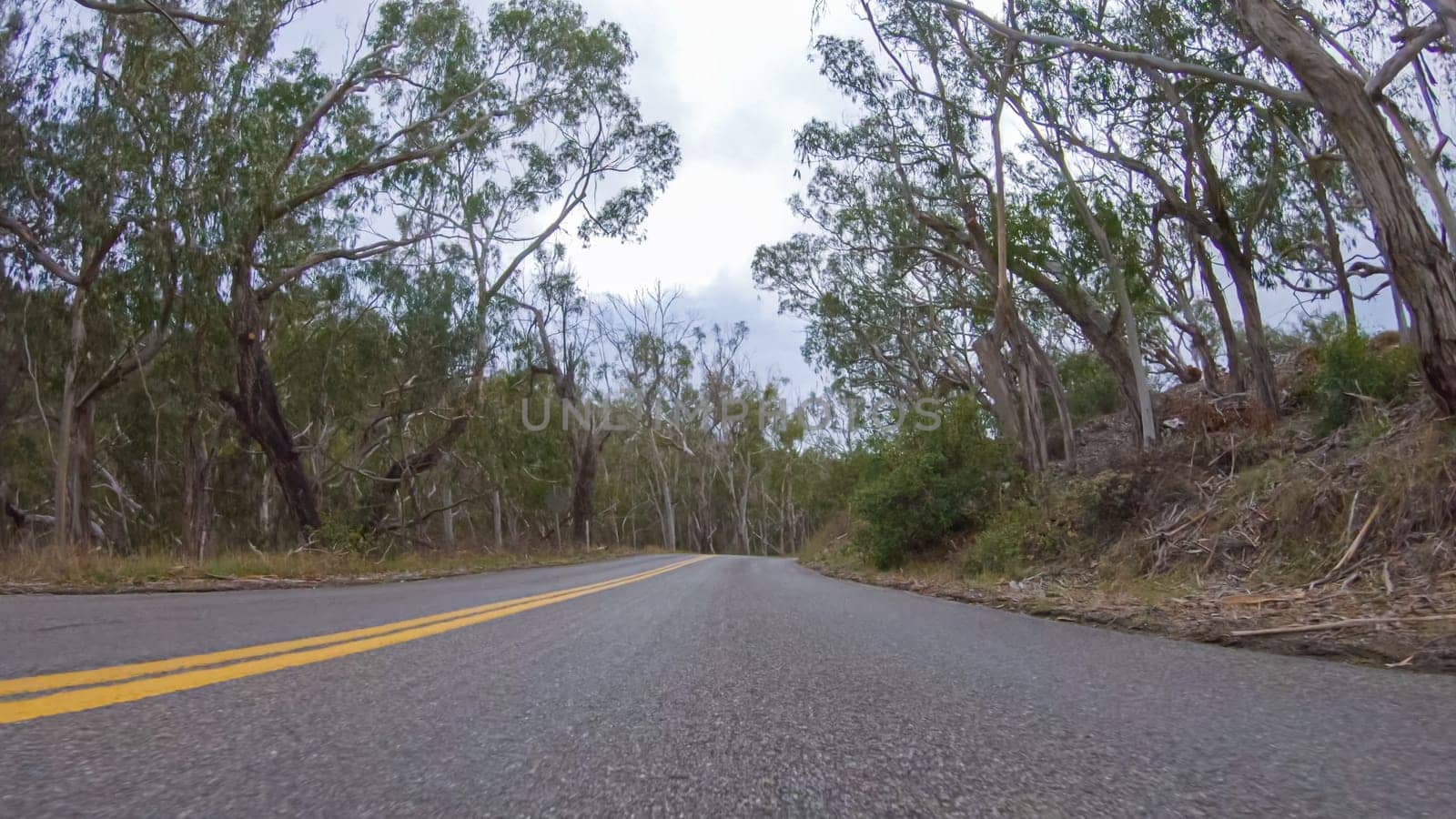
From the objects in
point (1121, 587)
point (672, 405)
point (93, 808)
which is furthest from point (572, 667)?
point (672, 405)

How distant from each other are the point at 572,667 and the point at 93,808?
194 cm

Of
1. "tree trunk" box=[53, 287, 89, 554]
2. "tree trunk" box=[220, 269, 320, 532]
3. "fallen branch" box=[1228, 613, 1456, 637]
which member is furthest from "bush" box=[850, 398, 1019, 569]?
"tree trunk" box=[53, 287, 89, 554]

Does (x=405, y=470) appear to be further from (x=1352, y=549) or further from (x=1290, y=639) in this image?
(x=1290, y=639)

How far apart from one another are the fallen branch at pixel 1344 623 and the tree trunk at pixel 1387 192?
354 centimetres

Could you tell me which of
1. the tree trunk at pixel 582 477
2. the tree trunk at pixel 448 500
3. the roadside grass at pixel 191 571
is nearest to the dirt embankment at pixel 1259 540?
the roadside grass at pixel 191 571

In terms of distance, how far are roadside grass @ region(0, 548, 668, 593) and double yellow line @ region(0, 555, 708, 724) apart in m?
5.29

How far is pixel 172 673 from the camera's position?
2.88 metres

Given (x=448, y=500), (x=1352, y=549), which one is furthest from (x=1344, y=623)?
(x=448, y=500)

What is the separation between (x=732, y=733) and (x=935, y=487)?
38.5 feet

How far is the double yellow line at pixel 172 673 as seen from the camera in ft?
7.71

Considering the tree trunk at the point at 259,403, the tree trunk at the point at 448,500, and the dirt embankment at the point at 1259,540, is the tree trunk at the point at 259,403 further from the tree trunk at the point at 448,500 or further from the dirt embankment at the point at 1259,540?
the dirt embankment at the point at 1259,540

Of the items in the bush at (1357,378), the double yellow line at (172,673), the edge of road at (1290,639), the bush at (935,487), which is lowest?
the edge of road at (1290,639)

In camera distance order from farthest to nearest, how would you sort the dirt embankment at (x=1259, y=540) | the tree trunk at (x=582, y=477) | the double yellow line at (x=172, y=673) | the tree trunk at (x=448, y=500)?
1. the tree trunk at (x=582, y=477)
2. the tree trunk at (x=448, y=500)
3. the dirt embankment at (x=1259, y=540)
4. the double yellow line at (x=172, y=673)

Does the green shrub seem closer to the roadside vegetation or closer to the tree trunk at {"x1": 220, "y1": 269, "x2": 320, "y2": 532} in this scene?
the roadside vegetation
